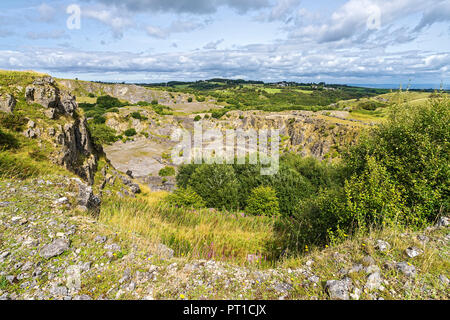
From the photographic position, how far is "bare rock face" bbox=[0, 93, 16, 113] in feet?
40.6

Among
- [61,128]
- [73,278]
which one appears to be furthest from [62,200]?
[61,128]

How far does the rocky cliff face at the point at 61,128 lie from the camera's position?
1289 centimetres

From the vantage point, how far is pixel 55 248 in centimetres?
484

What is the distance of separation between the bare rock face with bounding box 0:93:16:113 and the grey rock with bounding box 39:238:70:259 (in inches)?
503

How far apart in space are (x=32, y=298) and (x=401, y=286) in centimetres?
696

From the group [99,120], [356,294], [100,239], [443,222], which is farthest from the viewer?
[99,120]

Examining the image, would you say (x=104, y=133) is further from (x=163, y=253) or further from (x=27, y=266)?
(x=163, y=253)

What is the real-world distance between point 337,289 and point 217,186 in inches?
582

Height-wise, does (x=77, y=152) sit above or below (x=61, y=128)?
below

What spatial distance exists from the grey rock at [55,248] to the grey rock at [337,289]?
594cm

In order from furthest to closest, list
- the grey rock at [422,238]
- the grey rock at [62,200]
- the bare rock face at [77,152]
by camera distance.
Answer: the bare rock face at [77,152] → the grey rock at [62,200] → the grey rock at [422,238]

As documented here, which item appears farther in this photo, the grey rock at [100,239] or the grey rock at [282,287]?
the grey rock at [100,239]

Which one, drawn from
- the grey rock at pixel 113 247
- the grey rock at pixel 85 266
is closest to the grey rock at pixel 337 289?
the grey rock at pixel 113 247

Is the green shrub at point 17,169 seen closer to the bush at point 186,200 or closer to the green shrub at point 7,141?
the green shrub at point 7,141
